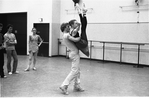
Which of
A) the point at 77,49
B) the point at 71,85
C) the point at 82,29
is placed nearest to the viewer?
the point at 82,29

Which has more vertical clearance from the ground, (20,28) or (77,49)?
(20,28)

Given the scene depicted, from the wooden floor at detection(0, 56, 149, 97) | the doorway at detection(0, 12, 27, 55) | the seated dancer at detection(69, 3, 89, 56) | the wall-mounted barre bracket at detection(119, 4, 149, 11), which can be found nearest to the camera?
the seated dancer at detection(69, 3, 89, 56)

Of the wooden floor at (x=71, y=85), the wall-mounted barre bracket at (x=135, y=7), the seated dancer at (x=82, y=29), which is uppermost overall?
the wall-mounted barre bracket at (x=135, y=7)

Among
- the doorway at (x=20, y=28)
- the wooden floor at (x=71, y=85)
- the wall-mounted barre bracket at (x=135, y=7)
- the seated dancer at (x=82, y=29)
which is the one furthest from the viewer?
the doorway at (x=20, y=28)

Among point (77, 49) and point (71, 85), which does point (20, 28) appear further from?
point (77, 49)

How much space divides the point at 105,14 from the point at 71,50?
6.52 meters

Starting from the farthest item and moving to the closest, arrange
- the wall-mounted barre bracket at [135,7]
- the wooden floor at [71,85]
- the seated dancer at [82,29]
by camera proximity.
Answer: the wall-mounted barre bracket at [135,7] → the wooden floor at [71,85] → the seated dancer at [82,29]

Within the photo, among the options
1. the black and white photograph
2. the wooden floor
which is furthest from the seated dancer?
the wooden floor

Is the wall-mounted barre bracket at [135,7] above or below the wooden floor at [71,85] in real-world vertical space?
above

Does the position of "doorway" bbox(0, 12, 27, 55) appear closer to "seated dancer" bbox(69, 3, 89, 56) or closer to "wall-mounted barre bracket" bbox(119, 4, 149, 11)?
"wall-mounted barre bracket" bbox(119, 4, 149, 11)

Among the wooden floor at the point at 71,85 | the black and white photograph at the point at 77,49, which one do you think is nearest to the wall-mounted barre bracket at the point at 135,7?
the black and white photograph at the point at 77,49

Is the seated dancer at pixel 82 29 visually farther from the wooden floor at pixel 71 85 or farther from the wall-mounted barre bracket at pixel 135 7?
the wall-mounted barre bracket at pixel 135 7

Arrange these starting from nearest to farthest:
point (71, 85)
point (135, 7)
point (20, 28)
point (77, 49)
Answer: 1. point (77, 49)
2. point (71, 85)
3. point (135, 7)
4. point (20, 28)

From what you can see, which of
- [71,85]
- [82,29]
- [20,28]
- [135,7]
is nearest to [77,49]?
[82,29]
